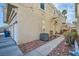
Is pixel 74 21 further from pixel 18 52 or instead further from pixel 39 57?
pixel 18 52

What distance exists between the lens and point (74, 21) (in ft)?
7.24

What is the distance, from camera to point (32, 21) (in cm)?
221

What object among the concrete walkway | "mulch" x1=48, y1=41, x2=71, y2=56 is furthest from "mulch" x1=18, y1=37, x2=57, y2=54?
"mulch" x1=48, y1=41, x2=71, y2=56

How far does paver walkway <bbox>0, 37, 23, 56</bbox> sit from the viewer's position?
83.0 inches

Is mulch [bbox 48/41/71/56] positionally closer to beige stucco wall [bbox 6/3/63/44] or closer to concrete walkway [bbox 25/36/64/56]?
concrete walkway [bbox 25/36/64/56]

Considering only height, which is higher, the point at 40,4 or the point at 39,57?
the point at 40,4

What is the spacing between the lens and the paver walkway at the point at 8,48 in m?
2.11

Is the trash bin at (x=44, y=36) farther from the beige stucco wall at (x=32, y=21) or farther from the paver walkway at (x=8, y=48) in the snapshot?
the paver walkway at (x=8, y=48)

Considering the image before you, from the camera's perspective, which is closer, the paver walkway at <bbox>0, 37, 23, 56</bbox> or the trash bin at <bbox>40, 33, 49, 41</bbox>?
the paver walkway at <bbox>0, 37, 23, 56</bbox>

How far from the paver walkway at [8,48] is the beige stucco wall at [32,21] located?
10 centimetres

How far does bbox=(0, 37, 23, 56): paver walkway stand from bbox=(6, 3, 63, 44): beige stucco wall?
98 millimetres

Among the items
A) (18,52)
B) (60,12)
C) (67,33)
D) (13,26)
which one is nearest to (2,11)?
(13,26)

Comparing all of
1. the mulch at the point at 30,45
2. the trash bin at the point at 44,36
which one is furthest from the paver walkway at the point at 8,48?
the trash bin at the point at 44,36

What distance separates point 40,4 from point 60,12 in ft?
0.98
